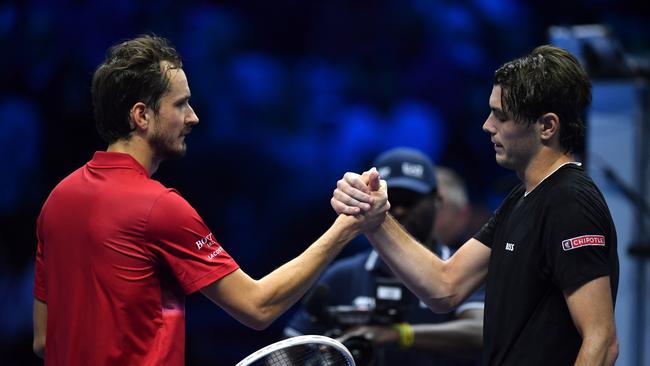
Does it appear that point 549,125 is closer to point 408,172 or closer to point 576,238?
point 576,238

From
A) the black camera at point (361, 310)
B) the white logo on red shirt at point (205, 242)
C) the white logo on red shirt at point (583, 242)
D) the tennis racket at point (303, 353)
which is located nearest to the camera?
the tennis racket at point (303, 353)

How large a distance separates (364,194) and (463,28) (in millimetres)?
4115

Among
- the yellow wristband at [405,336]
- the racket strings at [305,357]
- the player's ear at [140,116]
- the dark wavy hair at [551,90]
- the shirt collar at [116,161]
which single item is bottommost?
the yellow wristband at [405,336]

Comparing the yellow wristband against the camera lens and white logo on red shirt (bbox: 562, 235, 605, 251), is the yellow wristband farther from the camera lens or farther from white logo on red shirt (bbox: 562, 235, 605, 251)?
white logo on red shirt (bbox: 562, 235, 605, 251)

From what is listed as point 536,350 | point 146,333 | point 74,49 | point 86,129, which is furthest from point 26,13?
point 536,350

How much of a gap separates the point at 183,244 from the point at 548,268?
88cm

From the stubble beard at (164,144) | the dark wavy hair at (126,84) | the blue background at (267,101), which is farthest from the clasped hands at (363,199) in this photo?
the blue background at (267,101)

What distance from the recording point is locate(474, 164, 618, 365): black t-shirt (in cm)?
232

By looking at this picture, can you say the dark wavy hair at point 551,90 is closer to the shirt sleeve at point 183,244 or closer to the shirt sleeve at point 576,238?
the shirt sleeve at point 576,238

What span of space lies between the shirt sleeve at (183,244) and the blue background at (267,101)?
3.49 m

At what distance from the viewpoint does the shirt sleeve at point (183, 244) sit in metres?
2.37

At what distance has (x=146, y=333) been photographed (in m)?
2.35

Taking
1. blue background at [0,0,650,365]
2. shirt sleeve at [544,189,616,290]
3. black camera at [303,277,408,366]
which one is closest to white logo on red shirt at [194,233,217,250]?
black camera at [303,277,408,366]

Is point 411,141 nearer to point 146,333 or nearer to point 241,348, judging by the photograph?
point 241,348
